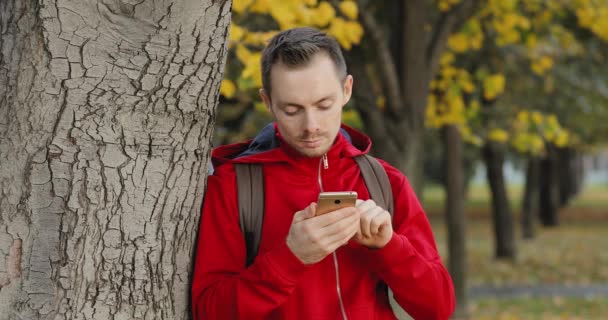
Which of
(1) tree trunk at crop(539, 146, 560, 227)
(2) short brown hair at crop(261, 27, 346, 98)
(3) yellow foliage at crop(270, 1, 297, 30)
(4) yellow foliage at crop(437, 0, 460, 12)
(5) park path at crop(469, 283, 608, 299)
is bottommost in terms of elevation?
(5) park path at crop(469, 283, 608, 299)

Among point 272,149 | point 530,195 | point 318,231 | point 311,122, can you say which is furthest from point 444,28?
point 530,195

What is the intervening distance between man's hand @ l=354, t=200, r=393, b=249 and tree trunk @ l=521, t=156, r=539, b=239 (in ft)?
61.6

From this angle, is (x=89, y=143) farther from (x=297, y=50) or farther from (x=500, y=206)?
(x=500, y=206)

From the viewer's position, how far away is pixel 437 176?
40.5 m

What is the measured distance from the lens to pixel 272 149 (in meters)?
2.42

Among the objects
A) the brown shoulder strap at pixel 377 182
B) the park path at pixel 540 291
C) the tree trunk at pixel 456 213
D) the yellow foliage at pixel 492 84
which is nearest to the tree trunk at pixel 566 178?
the park path at pixel 540 291

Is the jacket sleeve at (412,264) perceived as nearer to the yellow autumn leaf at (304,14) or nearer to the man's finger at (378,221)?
the man's finger at (378,221)

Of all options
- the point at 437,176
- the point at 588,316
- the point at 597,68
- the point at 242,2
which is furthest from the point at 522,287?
the point at 437,176

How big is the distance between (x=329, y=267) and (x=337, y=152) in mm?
353

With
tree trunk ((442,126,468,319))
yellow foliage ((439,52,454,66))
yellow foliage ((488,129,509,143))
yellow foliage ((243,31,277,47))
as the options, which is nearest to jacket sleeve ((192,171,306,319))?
yellow foliage ((243,31,277,47))

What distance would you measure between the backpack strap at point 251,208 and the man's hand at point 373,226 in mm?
304

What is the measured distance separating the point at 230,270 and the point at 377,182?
528mm

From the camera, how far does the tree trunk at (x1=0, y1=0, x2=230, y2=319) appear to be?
7.00 feet

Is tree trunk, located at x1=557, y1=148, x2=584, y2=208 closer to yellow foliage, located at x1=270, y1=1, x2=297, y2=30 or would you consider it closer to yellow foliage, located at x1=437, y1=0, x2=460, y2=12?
yellow foliage, located at x1=437, y1=0, x2=460, y2=12
